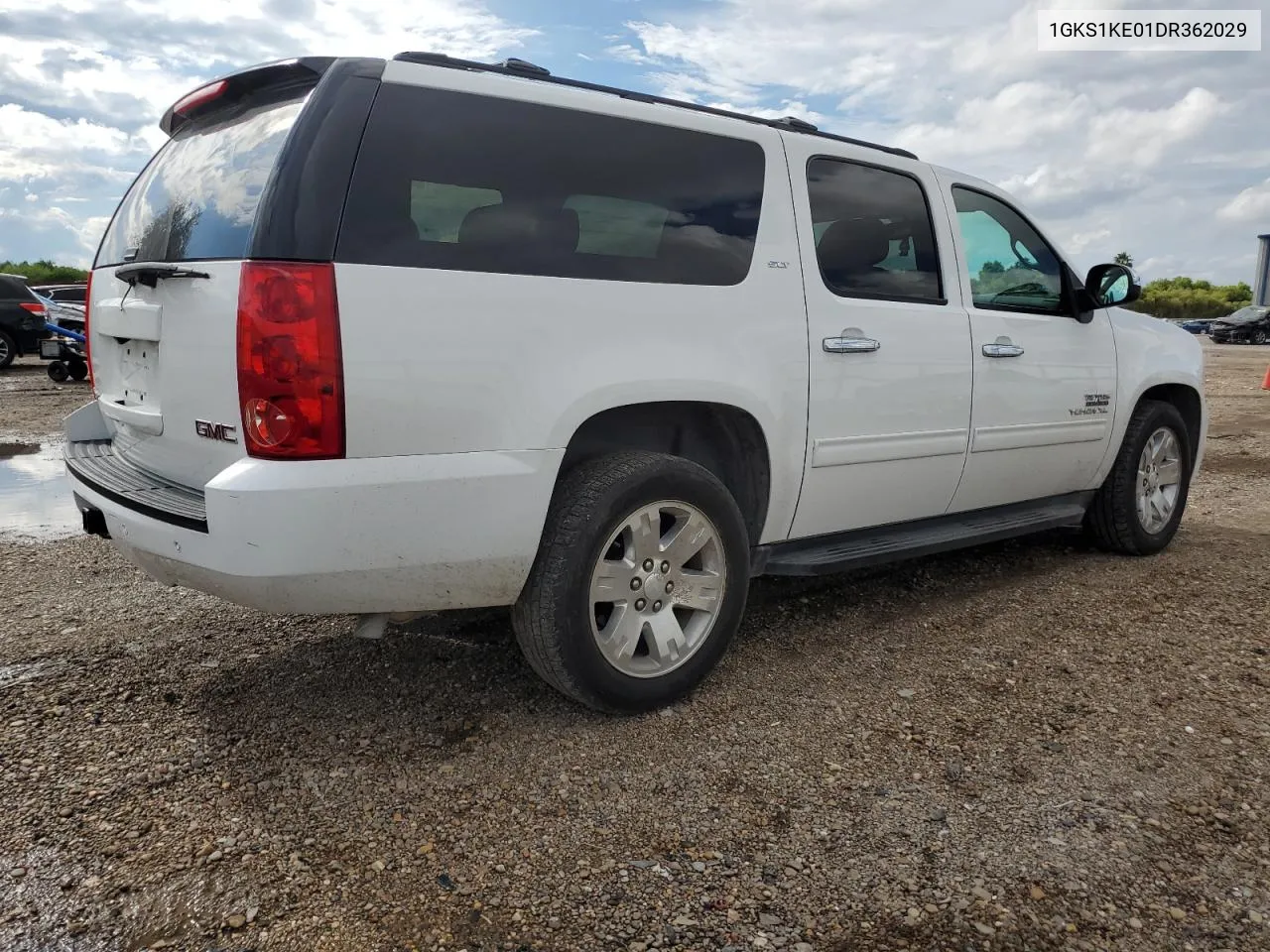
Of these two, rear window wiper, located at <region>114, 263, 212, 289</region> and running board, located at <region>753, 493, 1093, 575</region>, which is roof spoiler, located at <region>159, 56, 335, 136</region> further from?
running board, located at <region>753, 493, 1093, 575</region>

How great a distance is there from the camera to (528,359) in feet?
8.93

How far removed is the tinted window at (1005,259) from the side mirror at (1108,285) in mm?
140

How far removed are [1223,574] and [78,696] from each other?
16.1 ft

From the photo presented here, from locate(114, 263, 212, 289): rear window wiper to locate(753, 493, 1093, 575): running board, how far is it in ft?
6.64

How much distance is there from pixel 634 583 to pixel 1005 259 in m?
2.53

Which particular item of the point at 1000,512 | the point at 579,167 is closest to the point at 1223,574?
the point at 1000,512

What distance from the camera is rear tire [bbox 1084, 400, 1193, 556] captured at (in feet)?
16.6

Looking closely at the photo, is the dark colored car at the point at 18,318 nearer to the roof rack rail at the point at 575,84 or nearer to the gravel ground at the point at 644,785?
the gravel ground at the point at 644,785

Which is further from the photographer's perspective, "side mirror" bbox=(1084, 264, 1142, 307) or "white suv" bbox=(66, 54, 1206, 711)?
"side mirror" bbox=(1084, 264, 1142, 307)

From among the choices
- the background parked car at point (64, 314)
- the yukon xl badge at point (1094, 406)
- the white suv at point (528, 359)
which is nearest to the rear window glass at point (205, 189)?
the white suv at point (528, 359)

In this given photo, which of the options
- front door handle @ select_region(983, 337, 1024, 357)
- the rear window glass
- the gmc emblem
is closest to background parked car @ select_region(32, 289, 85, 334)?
the rear window glass

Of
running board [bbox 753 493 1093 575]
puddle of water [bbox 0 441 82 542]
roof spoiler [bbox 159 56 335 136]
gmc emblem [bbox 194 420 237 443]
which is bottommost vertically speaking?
puddle of water [bbox 0 441 82 542]

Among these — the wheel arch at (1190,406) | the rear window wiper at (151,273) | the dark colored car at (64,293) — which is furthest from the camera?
the dark colored car at (64,293)

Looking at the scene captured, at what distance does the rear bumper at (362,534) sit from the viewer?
2.47m
